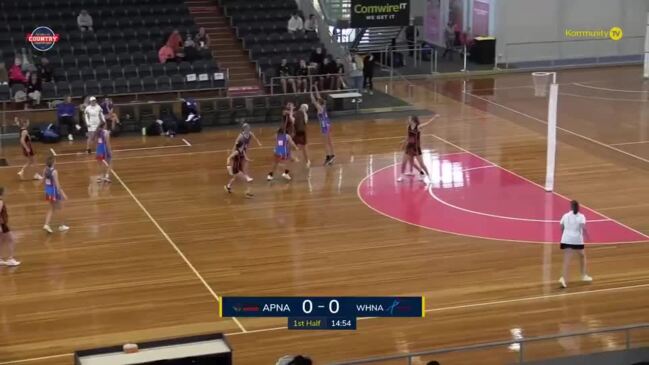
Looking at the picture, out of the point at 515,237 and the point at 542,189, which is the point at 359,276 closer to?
the point at 515,237

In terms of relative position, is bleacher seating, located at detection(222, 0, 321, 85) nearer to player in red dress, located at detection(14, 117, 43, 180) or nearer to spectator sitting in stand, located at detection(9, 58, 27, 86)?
spectator sitting in stand, located at detection(9, 58, 27, 86)

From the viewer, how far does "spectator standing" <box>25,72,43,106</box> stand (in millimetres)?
33031

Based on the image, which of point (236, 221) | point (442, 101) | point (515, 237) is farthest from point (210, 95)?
point (515, 237)

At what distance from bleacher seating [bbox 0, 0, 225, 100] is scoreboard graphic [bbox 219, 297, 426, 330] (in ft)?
78.0

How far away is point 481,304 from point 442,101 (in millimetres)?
18961

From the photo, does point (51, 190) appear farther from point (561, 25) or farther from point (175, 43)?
point (561, 25)

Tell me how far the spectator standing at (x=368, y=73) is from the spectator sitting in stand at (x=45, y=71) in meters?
10.5

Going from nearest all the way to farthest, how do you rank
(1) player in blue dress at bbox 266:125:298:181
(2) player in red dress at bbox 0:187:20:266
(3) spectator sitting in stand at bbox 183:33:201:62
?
(2) player in red dress at bbox 0:187:20:266 < (1) player in blue dress at bbox 266:125:298:181 < (3) spectator sitting in stand at bbox 183:33:201:62

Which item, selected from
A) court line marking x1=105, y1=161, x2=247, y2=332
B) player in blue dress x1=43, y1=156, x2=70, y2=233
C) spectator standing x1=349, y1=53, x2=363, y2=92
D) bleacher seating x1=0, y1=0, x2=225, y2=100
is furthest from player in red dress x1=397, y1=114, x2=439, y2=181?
bleacher seating x1=0, y1=0, x2=225, y2=100

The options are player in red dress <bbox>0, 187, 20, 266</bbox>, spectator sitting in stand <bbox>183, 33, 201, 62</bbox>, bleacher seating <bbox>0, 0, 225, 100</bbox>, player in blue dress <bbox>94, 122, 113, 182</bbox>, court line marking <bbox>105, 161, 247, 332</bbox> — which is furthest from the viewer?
spectator sitting in stand <bbox>183, 33, 201, 62</bbox>

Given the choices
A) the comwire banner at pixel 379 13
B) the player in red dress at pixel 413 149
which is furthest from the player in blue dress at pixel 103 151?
the comwire banner at pixel 379 13

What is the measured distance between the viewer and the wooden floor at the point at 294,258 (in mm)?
17109

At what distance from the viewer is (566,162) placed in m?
28.0

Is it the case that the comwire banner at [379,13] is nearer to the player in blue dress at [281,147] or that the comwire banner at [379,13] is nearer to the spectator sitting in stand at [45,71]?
the spectator sitting in stand at [45,71]
